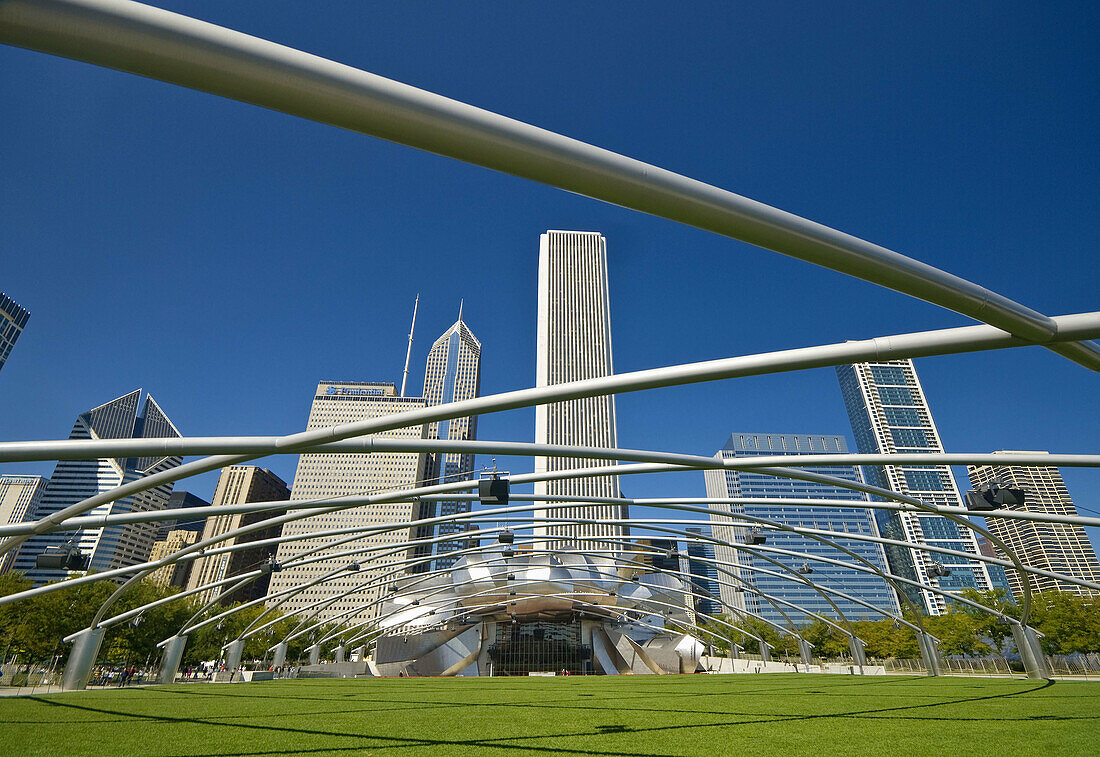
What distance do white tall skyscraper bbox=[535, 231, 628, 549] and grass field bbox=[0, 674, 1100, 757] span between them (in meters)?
116

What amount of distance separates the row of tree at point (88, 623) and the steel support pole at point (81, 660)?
258 inches

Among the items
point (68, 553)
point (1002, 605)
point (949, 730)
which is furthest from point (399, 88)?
point (1002, 605)

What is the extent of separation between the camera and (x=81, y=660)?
84.8 ft

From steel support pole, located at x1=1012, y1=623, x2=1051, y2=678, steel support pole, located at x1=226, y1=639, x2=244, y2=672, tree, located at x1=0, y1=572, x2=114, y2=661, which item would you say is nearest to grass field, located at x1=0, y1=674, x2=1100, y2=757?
steel support pole, located at x1=1012, y1=623, x2=1051, y2=678

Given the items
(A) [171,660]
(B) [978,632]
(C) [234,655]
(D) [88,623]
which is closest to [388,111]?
(A) [171,660]

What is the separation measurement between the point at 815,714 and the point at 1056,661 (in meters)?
39.1

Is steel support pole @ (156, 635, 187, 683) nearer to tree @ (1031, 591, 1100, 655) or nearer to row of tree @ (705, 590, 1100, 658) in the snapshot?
row of tree @ (705, 590, 1100, 658)

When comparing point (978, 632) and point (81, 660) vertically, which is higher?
point (978, 632)

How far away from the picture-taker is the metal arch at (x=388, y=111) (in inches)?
92.3

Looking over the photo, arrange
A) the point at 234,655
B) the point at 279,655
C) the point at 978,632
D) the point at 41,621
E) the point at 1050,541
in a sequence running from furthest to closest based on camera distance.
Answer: the point at 1050,541, the point at 978,632, the point at 279,655, the point at 41,621, the point at 234,655

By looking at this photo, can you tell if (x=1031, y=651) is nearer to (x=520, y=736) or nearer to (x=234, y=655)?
(x=520, y=736)

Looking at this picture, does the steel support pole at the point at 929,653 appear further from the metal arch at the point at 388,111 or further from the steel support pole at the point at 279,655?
the steel support pole at the point at 279,655

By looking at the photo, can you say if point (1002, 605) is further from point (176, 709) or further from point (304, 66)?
point (304, 66)

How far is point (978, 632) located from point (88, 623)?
72.6 meters
